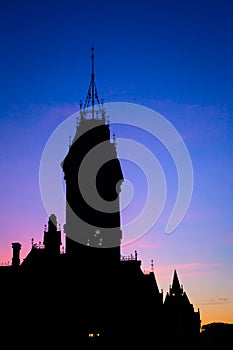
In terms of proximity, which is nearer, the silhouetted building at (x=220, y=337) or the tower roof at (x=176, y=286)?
the tower roof at (x=176, y=286)

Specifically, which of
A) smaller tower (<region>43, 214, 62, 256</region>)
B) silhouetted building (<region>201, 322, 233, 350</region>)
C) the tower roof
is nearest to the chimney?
smaller tower (<region>43, 214, 62, 256</region>)

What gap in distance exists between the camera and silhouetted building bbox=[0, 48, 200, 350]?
156 ft

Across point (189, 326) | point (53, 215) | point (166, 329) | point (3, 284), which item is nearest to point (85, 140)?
point (53, 215)

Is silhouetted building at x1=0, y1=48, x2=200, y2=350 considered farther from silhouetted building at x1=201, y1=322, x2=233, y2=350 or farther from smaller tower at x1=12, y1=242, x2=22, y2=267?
silhouetted building at x1=201, y1=322, x2=233, y2=350

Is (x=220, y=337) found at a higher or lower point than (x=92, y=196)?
lower

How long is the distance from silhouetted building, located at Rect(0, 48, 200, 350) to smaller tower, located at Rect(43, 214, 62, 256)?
0.10m

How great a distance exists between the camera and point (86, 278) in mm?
50406

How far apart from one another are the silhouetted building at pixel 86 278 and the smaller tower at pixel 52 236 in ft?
0.34

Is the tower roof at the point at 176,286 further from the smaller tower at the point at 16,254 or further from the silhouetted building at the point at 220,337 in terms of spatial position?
the silhouetted building at the point at 220,337

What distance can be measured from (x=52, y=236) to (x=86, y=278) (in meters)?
6.46

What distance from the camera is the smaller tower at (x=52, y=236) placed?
5392cm

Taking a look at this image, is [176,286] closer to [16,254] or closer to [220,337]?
[16,254]

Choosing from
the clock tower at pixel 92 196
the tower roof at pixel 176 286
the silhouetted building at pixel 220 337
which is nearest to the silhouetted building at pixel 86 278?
the clock tower at pixel 92 196

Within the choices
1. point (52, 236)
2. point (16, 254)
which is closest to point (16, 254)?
point (16, 254)
